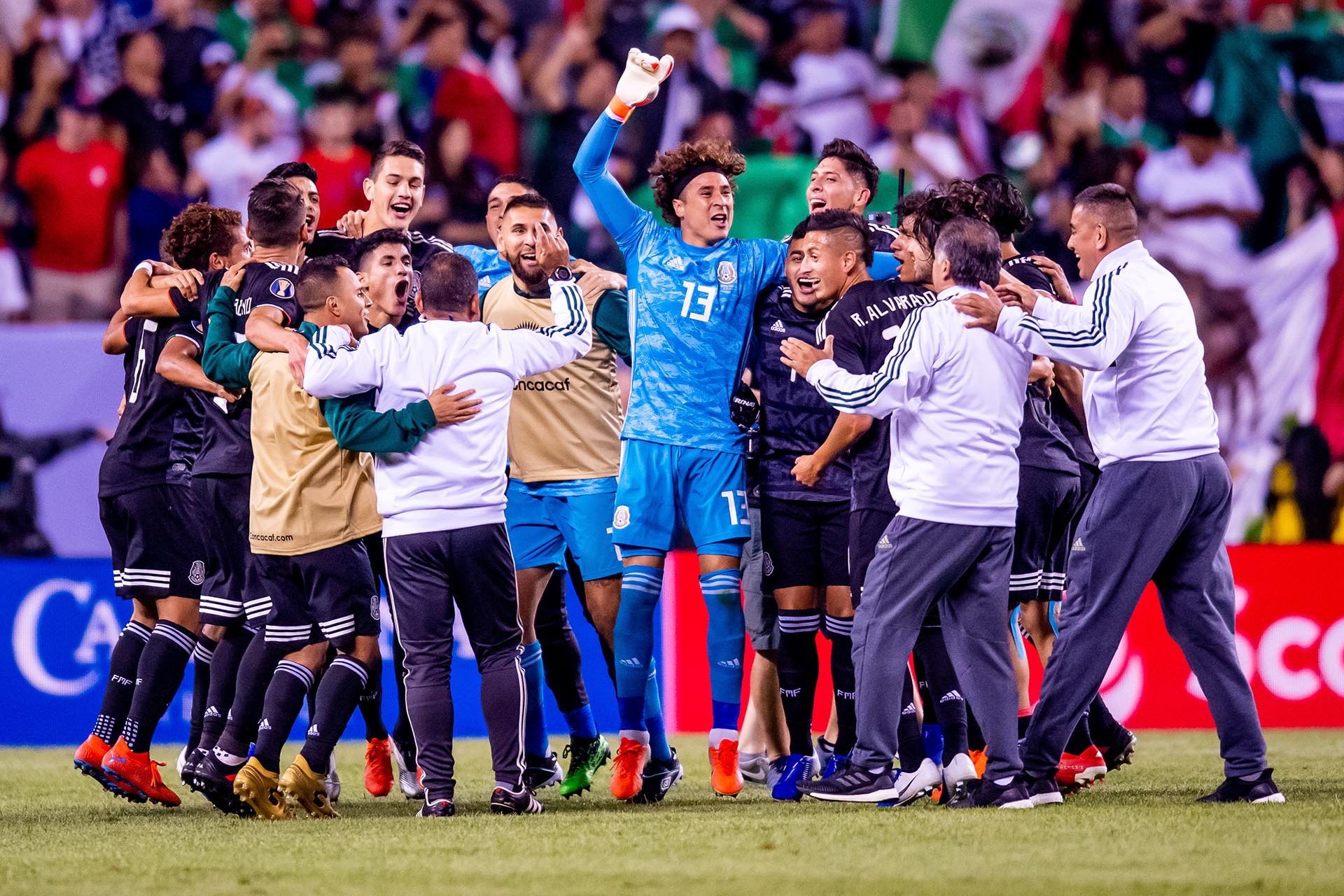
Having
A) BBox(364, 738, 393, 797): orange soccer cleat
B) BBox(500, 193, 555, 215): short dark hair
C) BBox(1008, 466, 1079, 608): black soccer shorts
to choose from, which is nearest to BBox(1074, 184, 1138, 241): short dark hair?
BBox(1008, 466, 1079, 608): black soccer shorts

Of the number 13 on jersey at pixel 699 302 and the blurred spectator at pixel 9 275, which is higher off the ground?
the blurred spectator at pixel 9 275

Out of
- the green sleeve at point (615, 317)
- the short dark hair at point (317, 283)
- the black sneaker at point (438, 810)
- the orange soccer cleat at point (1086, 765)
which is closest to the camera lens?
the black sneaker at point (438, 810)

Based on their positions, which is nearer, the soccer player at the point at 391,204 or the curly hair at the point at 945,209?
the curly hair at the point at 945,209

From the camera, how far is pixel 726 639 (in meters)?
6.25

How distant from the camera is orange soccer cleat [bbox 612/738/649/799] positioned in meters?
6.11

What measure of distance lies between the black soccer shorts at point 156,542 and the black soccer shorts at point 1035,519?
336 cm

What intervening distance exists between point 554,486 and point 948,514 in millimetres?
1886

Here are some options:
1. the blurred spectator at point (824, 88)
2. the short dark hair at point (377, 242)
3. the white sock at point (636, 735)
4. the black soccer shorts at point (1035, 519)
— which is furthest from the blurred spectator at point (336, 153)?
the black soccer shorts at point (1035, 519)

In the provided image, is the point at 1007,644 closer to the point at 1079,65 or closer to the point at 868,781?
the point at 868,781

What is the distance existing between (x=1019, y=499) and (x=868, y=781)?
138 cm

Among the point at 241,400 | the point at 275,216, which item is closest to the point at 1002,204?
the point at 275,216

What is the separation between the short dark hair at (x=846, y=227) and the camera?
20.3 feet

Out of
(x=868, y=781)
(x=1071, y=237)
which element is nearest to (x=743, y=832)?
(x=868, y=781)

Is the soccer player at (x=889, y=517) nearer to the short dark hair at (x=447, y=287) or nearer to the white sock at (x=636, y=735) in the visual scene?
the white sock at (x=636, y=735)
